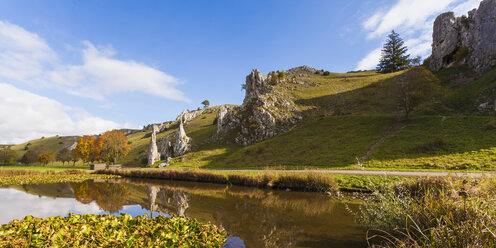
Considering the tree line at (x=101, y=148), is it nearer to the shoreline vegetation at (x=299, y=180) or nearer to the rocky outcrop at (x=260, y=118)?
the rocky outcrop at (x=260, y=118)

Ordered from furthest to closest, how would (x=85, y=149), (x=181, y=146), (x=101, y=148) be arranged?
(x=85, y=149), (x=101, y=148), (x=181, y=146)

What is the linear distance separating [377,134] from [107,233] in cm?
4812

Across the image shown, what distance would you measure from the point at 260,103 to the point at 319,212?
179 ft

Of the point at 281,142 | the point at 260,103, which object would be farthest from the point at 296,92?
the point at 281,142

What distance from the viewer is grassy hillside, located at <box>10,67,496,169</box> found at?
31703 millimetres

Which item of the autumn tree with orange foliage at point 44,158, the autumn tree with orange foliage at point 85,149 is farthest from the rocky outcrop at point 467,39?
the autumn tree with orange foliage at point 44,158

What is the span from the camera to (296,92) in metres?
79.2

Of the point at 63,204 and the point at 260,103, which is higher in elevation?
the point at 260,103

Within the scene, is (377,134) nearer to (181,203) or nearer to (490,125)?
(490,125)

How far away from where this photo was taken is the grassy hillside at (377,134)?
31703mm

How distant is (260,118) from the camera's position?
6400 cm

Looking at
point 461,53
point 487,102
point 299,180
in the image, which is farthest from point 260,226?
point 461,53

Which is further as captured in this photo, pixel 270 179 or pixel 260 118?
pixel 260 118

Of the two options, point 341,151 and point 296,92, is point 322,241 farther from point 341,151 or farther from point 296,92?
point 296,92
